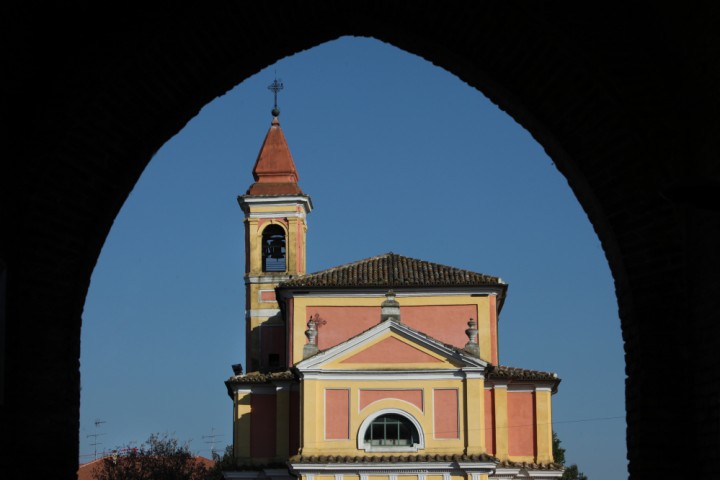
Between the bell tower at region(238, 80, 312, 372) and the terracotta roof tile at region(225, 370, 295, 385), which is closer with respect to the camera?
→ the terracotta roof tile at region(225, 370, 295, 385)

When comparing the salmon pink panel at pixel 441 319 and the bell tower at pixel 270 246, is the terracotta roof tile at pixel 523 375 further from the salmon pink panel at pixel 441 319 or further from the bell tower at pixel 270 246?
the bell tower at pixel 270 246

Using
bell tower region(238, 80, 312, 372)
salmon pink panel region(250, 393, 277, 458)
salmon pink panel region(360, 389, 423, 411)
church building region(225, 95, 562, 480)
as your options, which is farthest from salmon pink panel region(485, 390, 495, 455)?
bell tower region(238, 80, 312, 372)

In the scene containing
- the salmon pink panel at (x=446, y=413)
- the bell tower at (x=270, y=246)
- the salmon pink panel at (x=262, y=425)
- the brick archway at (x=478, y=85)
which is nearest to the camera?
the brick archway at (x=478, y=85)

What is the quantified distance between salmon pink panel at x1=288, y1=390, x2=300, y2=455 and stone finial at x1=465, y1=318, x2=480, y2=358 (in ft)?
15.6

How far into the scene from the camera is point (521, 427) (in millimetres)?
38031

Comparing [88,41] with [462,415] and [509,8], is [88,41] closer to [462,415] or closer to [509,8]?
[509,8]

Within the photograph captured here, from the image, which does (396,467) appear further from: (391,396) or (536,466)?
(536,466)

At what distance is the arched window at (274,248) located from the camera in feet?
155

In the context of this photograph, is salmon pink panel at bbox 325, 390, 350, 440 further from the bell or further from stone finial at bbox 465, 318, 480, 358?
the bell

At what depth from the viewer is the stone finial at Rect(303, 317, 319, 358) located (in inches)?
1414

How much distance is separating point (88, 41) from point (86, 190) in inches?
29.7

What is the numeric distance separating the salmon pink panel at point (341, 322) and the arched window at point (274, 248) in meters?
8.36

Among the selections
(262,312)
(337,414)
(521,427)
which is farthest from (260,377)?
(262,312)

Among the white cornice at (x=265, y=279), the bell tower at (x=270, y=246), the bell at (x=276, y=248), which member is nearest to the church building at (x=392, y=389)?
the bell tower at (x=270, y=246)
